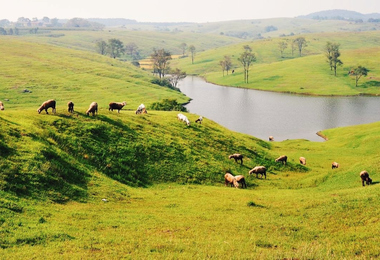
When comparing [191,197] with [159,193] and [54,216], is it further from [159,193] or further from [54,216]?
[54,216]

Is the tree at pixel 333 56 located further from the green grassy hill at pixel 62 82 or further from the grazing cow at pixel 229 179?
the grazing cow at pixel 229 179

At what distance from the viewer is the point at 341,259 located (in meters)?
14.9

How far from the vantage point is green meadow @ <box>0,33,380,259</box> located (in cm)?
1608

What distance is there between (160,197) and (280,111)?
96.3m

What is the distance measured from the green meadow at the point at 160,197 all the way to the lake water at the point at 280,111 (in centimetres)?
4245

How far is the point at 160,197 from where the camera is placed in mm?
26484

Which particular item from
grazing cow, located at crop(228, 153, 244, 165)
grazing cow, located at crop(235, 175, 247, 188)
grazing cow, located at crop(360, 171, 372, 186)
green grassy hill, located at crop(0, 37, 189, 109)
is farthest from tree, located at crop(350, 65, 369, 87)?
grazing cow, located at crop(235, 175, 247, 188)

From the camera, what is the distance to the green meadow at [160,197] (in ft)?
52.7

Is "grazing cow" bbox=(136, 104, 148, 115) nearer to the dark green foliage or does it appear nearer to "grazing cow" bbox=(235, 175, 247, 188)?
"grazing cow" bbox=(235, 175, 247, 188)

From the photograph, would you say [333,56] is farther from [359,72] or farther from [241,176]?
[241,176]

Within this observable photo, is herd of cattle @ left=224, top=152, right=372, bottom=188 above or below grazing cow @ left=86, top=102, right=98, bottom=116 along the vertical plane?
below

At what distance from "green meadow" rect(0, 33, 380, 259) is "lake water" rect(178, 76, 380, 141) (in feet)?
139

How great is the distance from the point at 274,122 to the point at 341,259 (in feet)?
287

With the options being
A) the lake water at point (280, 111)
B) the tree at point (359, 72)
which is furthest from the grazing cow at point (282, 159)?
the tree at point (359, 72)
